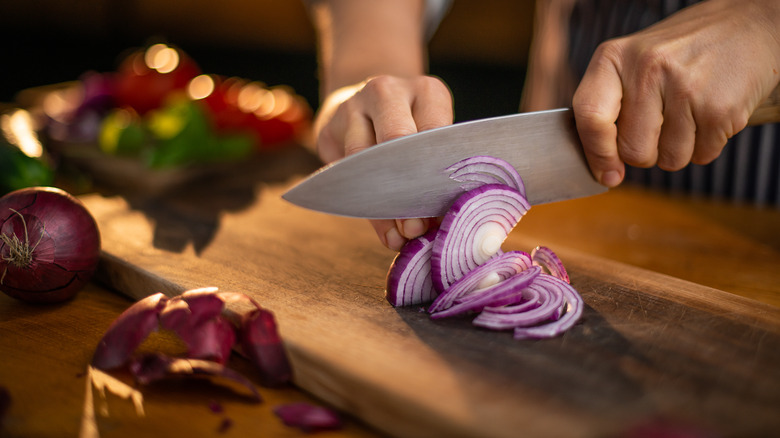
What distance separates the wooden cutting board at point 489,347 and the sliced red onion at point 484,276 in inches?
1.9

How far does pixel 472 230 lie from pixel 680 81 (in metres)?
0.54

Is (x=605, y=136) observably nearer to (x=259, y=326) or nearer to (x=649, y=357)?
(x=649, y=357)

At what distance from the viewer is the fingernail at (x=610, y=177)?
1394 mm

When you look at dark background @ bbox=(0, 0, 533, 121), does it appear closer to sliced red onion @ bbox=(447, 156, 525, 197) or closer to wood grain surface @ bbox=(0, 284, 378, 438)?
sliced red onion @ bbox=(447, 156, 525, 197)

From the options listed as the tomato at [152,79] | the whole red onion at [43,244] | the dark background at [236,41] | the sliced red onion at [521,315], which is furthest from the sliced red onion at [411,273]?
the dark background at [236,41]

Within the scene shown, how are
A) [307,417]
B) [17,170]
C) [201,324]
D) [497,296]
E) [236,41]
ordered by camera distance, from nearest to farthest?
[307,417] → [201,324] → [497,296] → [17,170] → [236,41]

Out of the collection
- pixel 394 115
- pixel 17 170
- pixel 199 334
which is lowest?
pixel 199 334

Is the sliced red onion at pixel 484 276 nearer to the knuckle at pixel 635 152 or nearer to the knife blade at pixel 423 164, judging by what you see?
the knife blade at pixel 423 164

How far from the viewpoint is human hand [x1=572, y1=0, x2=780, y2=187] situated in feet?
4.09

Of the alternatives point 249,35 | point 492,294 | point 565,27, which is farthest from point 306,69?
point 492,294

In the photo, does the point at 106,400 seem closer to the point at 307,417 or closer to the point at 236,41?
the point at 307,417

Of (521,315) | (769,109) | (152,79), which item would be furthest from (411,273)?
(152,79)

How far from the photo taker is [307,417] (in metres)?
0.90

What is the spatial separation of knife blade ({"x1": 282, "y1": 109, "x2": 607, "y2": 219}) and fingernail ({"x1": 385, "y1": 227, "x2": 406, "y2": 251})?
Answer: 34 millimetres
